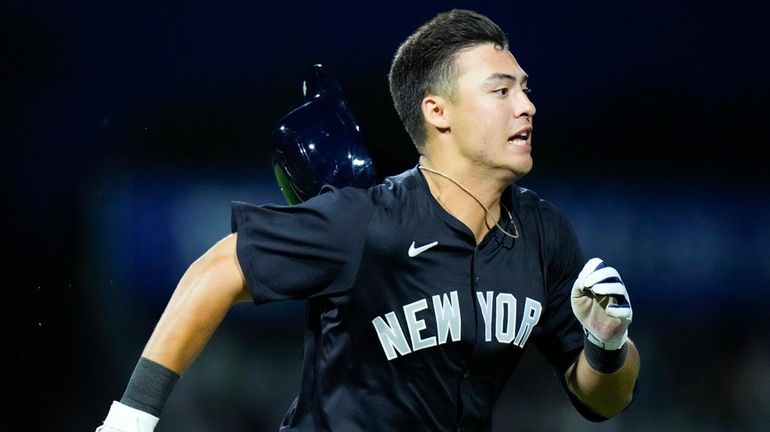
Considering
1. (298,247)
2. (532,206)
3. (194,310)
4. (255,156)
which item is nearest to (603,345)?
(532,206)

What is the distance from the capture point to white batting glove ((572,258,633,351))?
1.62 m

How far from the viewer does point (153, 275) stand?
2.82 m

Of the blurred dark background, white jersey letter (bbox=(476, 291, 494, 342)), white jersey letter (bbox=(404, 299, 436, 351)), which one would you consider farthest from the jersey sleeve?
the blurred dark background

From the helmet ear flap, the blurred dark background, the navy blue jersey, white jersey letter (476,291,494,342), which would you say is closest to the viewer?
the navy blue jersey

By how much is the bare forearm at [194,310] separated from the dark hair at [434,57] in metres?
0.45

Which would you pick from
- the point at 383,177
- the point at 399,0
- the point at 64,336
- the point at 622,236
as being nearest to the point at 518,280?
the point at 383,177

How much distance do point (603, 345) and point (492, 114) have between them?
401 millimetres

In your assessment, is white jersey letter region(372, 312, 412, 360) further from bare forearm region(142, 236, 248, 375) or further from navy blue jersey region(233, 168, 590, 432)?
bare forearm region(142, 236, 248, 375)

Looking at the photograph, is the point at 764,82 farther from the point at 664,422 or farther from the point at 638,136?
the point at 664,422

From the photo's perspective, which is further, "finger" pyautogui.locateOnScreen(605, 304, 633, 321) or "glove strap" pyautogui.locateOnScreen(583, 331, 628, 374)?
"glove strap" pyautogui.locateOnScreen(583, 331, 628, 374)

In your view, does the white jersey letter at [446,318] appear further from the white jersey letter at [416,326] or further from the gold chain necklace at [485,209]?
the gold chain necklace at [485,209]

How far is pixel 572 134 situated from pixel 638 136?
170mm

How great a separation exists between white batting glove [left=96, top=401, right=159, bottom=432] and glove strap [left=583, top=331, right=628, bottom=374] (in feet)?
2.28

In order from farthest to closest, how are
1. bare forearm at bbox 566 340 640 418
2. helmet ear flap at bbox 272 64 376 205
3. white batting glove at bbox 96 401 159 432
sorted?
1. helmet ear flap at bbox 272 64 376 205
2. bare forearm at bbox 566 340 640 418
3. white batting glove at bbox 96 401 159 432
